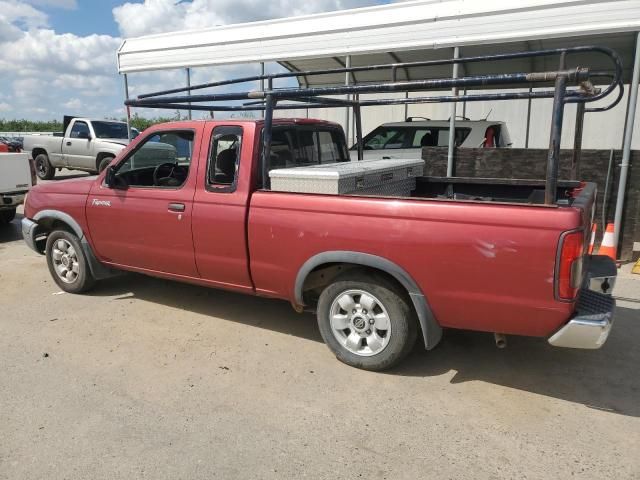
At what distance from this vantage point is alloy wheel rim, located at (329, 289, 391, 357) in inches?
140

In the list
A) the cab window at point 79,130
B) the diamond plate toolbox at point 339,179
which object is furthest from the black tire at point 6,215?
the diamond plate toolbox at point 339,179

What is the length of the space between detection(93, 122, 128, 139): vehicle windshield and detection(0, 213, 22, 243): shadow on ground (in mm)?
5310

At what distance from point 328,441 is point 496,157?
6003mm

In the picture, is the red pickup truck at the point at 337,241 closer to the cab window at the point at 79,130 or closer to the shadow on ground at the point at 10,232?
the shadow on ground at the point at 10,232

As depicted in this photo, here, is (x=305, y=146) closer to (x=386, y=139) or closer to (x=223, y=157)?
(x=223, y=157)

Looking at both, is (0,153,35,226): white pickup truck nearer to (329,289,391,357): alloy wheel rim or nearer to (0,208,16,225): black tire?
(0,208,16,225): black tire

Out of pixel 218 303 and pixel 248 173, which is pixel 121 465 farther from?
pixel 218 303

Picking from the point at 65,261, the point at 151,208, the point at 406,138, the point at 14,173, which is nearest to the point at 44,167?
the point at 14,173

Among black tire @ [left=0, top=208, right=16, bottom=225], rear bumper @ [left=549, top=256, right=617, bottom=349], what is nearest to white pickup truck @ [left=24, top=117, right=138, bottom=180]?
black tire @ [left=0, top=208, right=16, bottom=225]

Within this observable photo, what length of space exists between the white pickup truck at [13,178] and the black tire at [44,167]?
26.6 feet

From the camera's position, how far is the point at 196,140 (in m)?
4.25

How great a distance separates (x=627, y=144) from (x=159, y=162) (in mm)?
5580

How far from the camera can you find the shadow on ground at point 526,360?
3434 millimetres

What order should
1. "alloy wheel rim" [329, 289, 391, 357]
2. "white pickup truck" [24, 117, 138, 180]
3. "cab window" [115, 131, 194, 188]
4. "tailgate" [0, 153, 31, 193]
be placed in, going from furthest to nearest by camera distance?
"white pickup truck" [24, 117, 138, 180] → "tailgate" [0, 153, 31, 193] → "cab window" [115, 131, 194, 188] → "alloy wheel rim" [329, 289, 391, 357]
